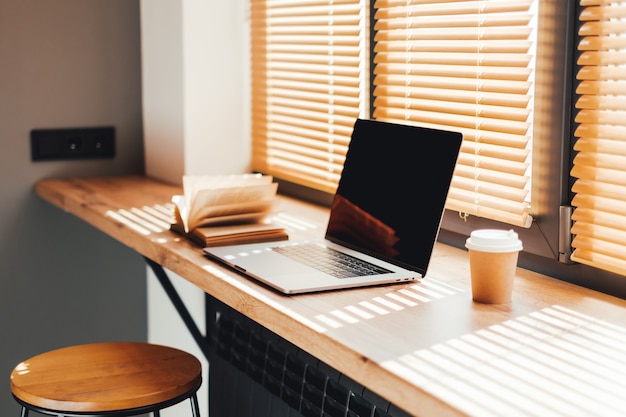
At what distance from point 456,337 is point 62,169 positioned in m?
1.88

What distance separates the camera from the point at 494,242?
56.3 inches

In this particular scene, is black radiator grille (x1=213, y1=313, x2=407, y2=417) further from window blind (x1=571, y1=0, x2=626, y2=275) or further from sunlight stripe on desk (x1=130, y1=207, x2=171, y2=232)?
window blind (x1=571, y1=0, x2=626, y2=275)

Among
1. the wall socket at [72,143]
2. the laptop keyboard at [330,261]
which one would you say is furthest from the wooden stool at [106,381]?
the wall socket at [72,143]

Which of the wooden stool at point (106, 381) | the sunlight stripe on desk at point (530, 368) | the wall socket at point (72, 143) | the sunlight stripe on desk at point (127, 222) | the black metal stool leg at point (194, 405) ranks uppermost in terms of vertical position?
the wall socket at point (72, 143)

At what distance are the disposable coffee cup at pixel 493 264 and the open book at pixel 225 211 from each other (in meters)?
0.58

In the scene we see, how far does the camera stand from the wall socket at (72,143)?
9.06ft

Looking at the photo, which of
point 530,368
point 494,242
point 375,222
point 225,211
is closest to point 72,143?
point 225,211

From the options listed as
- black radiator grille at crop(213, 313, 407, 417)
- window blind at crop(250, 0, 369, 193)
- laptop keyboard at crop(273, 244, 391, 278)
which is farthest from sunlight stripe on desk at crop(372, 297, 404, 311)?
window blind at crop(250, 0, 369, 193)

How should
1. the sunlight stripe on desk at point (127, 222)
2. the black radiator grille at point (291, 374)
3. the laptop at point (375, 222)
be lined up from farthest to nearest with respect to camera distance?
1. the sunlight stripe on desk at point (127, 222)
2. the black radiator grille at point (291, 374)
3. the laptop at point (375, 222)

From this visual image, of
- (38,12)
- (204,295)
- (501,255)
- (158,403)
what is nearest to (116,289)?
(204,295)

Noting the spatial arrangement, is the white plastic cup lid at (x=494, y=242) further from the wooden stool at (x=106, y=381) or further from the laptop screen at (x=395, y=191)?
the wooden stool at (x=106, y=381)

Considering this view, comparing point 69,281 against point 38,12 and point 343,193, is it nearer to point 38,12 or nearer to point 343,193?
point 38,12

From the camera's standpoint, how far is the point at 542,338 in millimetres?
1275

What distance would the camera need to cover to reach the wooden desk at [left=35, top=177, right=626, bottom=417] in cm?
107
